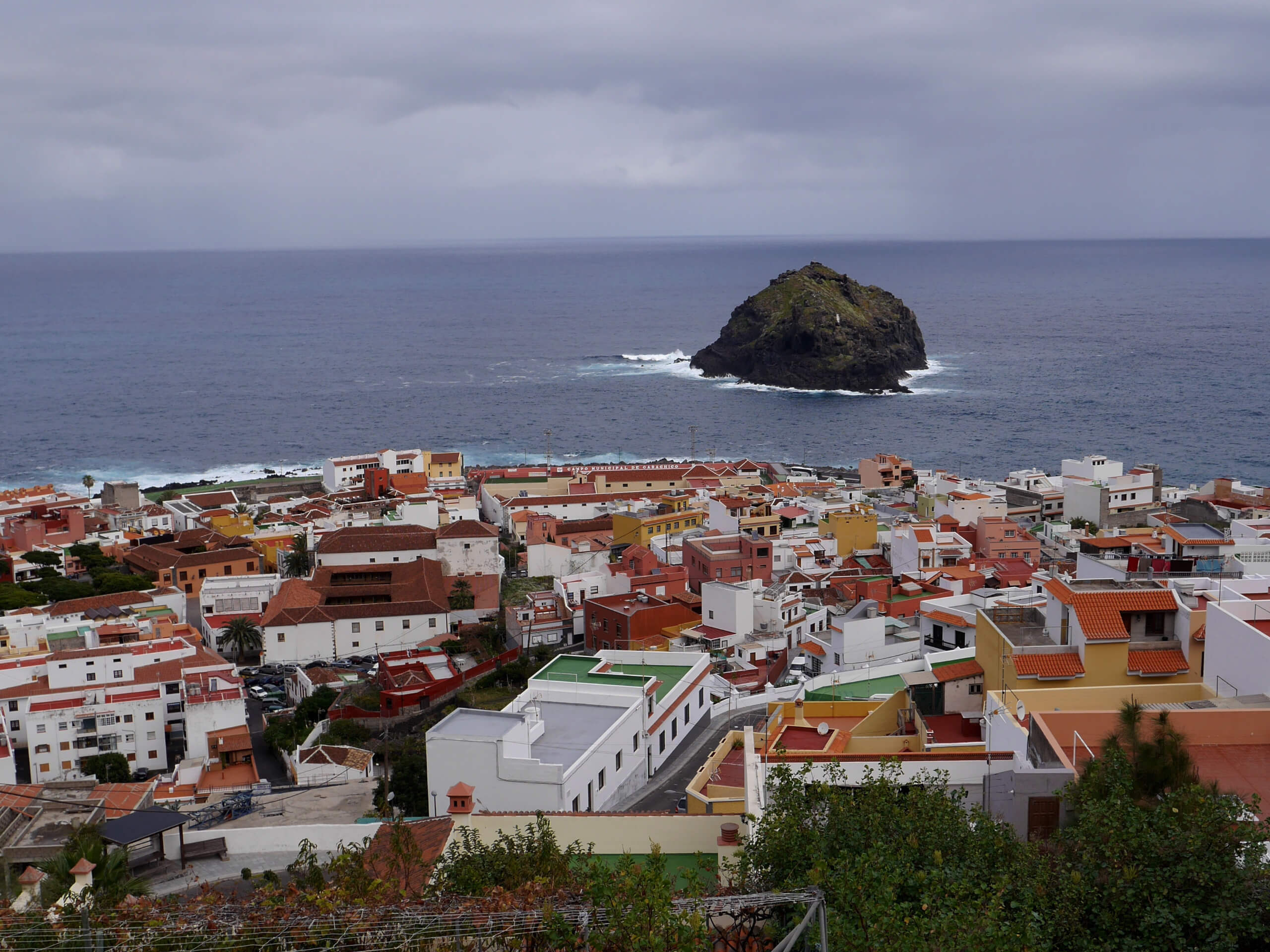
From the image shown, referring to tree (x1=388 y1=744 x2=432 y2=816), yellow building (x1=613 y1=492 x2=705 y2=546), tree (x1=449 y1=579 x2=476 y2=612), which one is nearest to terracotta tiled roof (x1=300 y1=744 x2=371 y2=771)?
tree (x1=388 y1=744 x2=432 y2=816)

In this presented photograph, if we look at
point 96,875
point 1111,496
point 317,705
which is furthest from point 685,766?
point 1111,496

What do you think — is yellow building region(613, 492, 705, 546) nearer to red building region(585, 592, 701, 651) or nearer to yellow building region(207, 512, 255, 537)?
red building region(585, 592, 701, 651)

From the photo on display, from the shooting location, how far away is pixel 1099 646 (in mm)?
12453

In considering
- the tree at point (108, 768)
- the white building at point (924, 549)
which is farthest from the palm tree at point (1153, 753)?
the white building at point (924, 549)

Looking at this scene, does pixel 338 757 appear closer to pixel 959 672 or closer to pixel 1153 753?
pixel 959 672

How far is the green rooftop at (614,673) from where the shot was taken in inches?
727

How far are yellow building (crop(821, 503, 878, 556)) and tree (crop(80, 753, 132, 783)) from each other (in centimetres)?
1975

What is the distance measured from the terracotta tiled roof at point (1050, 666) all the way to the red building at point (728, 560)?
1786 cm

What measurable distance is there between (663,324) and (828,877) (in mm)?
117830

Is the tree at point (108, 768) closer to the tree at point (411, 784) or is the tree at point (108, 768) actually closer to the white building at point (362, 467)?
the tree at point (411, 784)

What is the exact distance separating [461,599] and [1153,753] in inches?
1003

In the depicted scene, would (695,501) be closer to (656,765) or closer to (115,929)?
(656,765)

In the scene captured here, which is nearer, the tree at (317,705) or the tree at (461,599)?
the tree at (317,705)

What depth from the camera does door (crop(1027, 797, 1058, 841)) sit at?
31.1 feet
